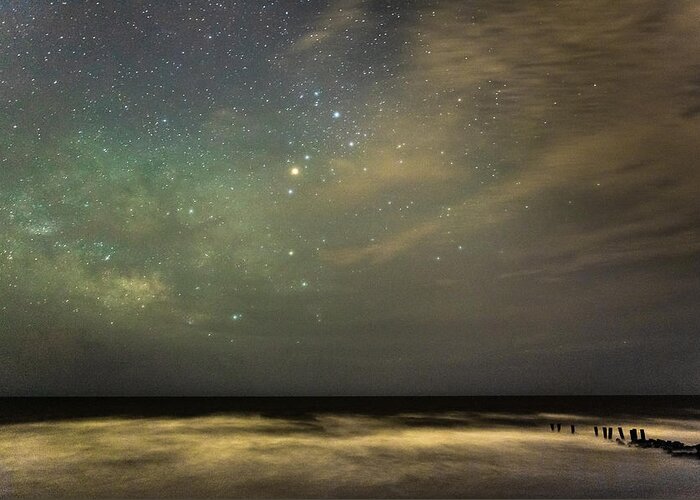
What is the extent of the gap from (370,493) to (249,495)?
9.41 ft

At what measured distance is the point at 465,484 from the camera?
539 inches

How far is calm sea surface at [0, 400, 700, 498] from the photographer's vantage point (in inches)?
498

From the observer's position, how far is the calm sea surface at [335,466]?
1266cm

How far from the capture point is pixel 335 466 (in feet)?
52.7

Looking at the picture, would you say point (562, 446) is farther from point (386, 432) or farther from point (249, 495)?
point (249, 495)

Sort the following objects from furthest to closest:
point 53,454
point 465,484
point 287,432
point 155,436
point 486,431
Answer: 1. point 486,431
2. point 287,432
3. point 155,436
4. point 53,454
5. point 465,484

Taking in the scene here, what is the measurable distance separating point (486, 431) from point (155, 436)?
18.0 metres

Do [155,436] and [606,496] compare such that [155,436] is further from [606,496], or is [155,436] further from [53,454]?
[606,496]

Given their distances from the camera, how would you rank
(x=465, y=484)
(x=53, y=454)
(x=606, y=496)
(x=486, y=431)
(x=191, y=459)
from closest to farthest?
(x=606, y=496), (x=465, y=484), (x=191, y=459), (x=53, y=454), (x=486, y=431)

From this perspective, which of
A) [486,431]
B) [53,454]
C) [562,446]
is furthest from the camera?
[486,431]

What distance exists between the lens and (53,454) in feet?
61.0

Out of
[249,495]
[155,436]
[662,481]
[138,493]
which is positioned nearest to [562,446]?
[662,481]

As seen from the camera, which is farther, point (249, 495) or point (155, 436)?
point (155, 436)

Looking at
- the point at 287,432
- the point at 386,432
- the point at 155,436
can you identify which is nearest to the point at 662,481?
the point at 386,432
